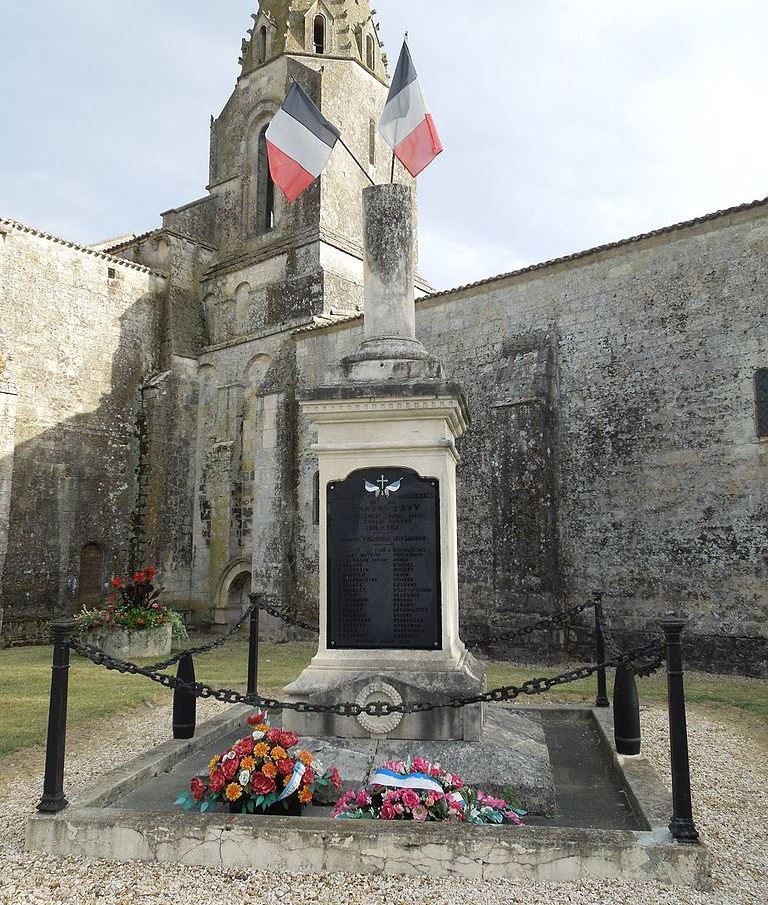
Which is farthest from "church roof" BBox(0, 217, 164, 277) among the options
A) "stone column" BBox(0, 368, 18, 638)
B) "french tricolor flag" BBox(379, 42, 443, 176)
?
"french tricolor flag" BBox(379, 42, 443, 176)

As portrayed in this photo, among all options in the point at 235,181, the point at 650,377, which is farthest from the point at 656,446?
the point at 235,181

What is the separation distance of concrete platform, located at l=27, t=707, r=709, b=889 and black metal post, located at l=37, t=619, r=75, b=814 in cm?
11

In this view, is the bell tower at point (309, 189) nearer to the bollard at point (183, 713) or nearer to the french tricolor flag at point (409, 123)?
the french tricolor flag at point (409, 123)

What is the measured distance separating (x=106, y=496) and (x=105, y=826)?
1606 centimetres

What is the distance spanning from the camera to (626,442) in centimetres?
1212

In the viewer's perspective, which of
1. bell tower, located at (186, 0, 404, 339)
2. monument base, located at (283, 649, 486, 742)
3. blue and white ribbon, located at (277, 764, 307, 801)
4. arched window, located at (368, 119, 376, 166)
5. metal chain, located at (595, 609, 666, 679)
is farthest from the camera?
arched window, located at (368, 119, 376, 166)

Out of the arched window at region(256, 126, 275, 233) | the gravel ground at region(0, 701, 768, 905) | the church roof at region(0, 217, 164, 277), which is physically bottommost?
the gravel ground at region(0, 701, 768, 905)

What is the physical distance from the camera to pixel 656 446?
1177cm

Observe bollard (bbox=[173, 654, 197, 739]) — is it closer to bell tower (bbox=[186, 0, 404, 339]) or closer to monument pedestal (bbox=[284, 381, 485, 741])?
monument pedestal (bbox=[284, 381, 485, 741])

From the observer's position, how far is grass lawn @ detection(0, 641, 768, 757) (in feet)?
24.5

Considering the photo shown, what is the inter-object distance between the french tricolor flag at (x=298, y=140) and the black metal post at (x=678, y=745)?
4.93 m

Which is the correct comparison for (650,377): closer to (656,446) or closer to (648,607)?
(656,446)

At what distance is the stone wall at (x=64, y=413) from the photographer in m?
16.8

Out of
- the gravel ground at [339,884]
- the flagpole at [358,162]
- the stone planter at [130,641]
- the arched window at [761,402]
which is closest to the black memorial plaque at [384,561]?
the gravel ground at [339,884]
